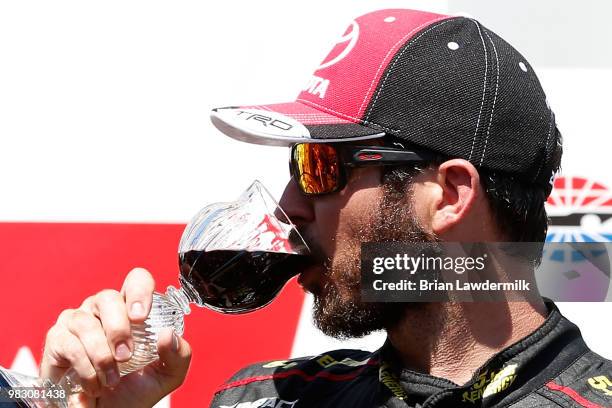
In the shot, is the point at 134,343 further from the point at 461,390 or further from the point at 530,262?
the point at 530,262

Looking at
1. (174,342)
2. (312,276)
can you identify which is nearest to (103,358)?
(174,342)

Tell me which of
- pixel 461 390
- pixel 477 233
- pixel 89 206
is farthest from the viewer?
pixel 89 206

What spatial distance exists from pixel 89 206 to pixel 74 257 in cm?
13

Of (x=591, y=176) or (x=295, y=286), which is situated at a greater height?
(x=591, y=176)

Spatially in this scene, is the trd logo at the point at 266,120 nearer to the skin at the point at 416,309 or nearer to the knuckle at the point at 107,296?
the skin at the point at 416,309

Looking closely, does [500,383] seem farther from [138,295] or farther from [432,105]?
[138,295]

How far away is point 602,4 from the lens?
2164mm

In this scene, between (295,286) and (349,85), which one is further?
(295,286)

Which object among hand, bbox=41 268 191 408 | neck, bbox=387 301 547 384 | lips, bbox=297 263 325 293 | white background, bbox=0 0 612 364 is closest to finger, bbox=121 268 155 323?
hand, bbox=41 268 191 408

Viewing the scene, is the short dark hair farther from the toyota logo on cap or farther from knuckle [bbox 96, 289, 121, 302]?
knuckle [bbox 96, 289, 121, 302]

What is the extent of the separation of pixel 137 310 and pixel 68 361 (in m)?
0.13

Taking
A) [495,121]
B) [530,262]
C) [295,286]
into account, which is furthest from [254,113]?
[295,286]

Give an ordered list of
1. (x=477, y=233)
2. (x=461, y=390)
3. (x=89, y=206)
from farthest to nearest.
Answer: (x=89, y=206) → (x=477, y=233) → (x=461, y=390)

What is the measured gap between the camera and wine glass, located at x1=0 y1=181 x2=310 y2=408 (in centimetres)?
141
